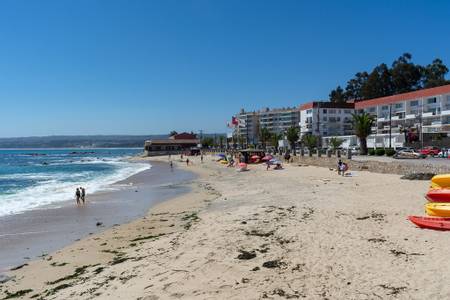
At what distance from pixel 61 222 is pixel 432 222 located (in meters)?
15.1

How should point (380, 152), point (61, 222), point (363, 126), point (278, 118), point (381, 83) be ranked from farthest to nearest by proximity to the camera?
point (278, 118) < point (381, 83) < point (363, 126) < point (380, 152) < point (61, 222)

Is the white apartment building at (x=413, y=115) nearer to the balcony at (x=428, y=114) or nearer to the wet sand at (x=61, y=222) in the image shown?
the balcony at (x=428, y=114)

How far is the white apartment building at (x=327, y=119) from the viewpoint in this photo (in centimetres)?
9675

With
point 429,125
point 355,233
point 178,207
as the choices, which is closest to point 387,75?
point 429,125

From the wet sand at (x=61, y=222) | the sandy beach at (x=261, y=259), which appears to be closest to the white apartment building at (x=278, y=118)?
the wet sand at (x=61, y=222)

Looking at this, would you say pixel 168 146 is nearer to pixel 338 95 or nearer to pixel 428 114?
pixel 338 95

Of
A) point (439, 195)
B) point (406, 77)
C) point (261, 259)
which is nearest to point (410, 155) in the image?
point (439, 195)

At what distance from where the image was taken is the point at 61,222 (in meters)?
18.9

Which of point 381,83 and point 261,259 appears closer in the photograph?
point 261,259

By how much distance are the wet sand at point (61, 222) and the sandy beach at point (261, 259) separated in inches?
41.5

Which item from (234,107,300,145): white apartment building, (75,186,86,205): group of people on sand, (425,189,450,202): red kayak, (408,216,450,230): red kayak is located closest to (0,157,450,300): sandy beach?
(408,216,450,230): red kayak

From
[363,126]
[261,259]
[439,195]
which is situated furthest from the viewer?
[363,126]

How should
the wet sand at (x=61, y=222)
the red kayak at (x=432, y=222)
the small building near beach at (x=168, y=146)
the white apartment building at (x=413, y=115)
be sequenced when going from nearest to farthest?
the red kayak at (x=432, y=222) → the wet sand at (x=61, y=222) → the white apartment building at (x=413, y=115) → the small building near beach at (x=168, y=146)

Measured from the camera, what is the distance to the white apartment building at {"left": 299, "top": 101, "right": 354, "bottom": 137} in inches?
3809
